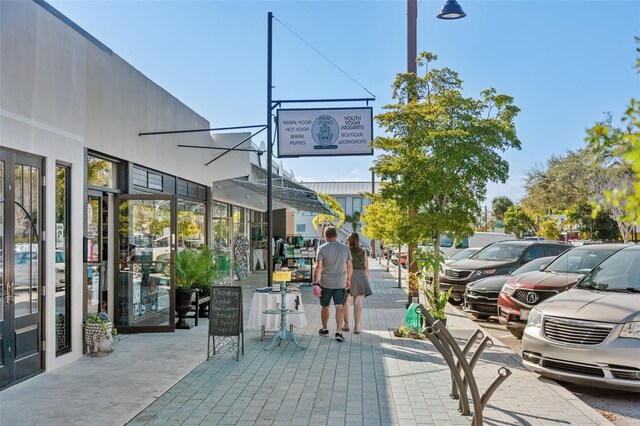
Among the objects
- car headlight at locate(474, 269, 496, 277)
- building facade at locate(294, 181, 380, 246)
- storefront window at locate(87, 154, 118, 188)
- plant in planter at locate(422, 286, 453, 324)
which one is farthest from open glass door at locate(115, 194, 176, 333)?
building facade at locate(294, 181, 380, 246)

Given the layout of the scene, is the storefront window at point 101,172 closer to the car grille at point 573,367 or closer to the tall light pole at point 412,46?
the tall light pole at point 412,46

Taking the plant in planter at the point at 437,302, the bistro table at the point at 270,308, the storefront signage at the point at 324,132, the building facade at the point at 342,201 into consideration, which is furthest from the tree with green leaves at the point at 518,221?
the bistro table at the point at 270,308

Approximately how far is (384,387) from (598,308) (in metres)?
2.62

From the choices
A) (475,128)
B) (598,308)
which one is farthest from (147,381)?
(475,128)

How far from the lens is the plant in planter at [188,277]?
1100cm

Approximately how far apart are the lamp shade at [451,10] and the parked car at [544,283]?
4.56 metres

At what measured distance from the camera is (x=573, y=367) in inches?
265

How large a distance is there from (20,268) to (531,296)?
7572 mm

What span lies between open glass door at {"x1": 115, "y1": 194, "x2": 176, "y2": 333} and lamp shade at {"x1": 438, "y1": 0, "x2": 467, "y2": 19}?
19.0 ft

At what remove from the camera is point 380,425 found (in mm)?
5422

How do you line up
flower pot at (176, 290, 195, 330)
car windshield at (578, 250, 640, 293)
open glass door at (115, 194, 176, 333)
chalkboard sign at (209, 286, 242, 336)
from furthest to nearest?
flower pot at (176, 290, 195, 330)
open glass door at (115, 194, 176, 333)
chalkboard sign at (209, 286, 242, 336)
car windshield at (578, 250, 640, 293)

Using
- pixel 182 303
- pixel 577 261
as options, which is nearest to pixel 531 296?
pixel 577 261

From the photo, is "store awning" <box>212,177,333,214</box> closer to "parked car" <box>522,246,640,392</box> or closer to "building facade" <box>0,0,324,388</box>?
"building facade" <box>0,0,324,388</box>

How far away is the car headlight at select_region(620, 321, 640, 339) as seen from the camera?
21.1ft
